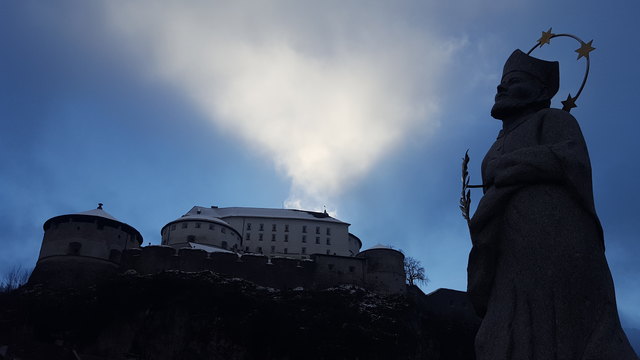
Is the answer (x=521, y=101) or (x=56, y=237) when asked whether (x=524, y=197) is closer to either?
(x=521, y=101)

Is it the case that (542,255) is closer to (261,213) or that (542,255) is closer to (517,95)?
(517,95)

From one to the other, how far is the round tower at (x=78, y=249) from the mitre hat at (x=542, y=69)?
48524 mm

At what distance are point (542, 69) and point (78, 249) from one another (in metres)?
49.3

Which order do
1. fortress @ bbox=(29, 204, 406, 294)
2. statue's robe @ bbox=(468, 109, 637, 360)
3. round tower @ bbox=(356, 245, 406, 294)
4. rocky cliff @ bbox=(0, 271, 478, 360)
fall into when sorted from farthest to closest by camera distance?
round tower @ bbox=(356, 245, 406, 294) < fortress @ bbox=(29, 204, 406, 294) < rocky cliff @ bbox=(0, 271, 478, 360) < statue's robe @ bbox=(468, 109, 637, 360)

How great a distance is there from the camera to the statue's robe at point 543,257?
431cm

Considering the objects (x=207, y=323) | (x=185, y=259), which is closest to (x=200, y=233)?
(x=185, y=259)

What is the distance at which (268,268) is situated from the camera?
164 feet

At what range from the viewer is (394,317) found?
4719cm

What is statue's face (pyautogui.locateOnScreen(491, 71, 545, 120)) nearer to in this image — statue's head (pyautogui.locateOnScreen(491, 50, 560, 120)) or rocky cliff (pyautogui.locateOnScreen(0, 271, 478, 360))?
statue's head (pyautogui.locateOnScreen(491, 50, 560, 120))

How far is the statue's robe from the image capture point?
4312 millimetres

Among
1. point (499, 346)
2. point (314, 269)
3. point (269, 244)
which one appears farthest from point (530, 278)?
point (269, 244)

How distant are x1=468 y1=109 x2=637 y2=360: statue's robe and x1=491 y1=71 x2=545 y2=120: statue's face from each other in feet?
0.98

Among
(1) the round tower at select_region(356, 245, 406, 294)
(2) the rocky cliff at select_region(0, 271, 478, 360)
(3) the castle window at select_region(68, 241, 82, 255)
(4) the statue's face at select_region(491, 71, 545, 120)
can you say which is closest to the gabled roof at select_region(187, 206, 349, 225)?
(1) the round tower at select_region(356, 245, 406, 294)

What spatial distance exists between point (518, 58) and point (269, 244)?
2403 inches
